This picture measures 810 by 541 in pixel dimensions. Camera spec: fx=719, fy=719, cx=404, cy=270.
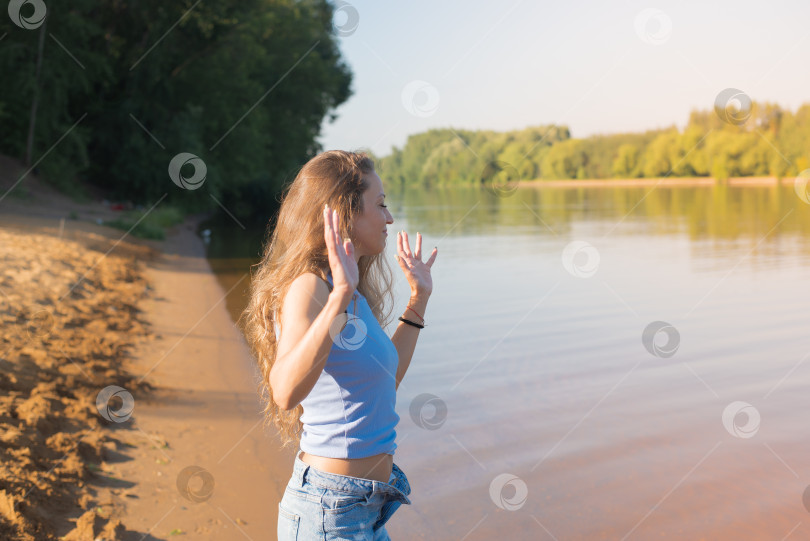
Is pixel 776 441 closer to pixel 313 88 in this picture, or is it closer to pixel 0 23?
pixel 0 23

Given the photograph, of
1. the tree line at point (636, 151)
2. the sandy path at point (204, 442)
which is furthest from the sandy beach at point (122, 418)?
the tree line at point (636, 151)

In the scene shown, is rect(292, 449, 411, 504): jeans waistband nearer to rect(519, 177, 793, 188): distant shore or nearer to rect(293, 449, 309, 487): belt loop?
rect(293, 449, 309, 487): belt loop

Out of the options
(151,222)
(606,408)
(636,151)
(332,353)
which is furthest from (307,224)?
(636,151)

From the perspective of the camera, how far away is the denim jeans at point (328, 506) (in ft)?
7.18

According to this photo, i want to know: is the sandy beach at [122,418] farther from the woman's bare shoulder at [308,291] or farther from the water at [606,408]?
the woman's bare shoulder at [308,291]

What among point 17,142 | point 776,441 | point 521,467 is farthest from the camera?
point 17,142

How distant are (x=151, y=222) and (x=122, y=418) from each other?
17.8m

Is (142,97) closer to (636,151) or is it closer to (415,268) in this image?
(415,268)

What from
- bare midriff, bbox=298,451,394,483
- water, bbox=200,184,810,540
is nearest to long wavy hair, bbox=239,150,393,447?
bare midriff, bbox=298,451,394,483

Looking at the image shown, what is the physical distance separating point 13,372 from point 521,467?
14.3 ft

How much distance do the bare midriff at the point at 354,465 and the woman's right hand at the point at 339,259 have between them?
22.3 inches

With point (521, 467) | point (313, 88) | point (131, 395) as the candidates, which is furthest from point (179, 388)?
point (313, 88)

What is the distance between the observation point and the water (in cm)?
490

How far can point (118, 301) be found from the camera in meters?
11.2
